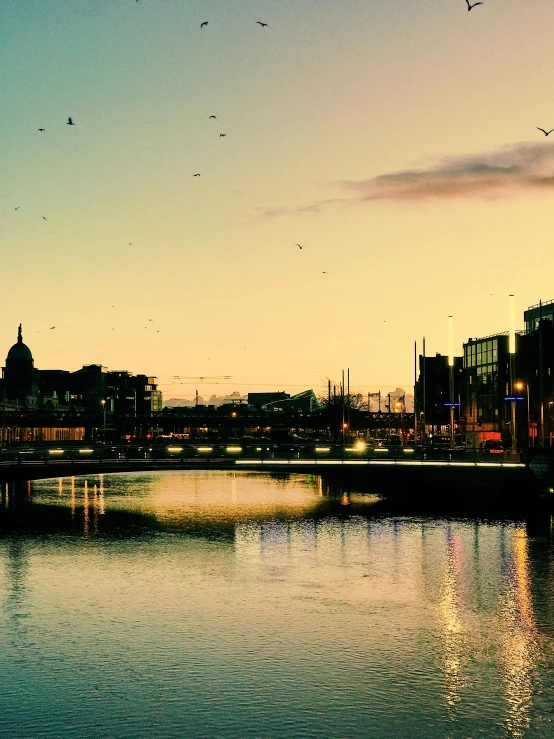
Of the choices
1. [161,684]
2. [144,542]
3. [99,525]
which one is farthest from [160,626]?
[99,525]

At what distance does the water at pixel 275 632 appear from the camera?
2086 cm

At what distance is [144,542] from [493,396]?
12206 cm

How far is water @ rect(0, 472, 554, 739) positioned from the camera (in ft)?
68.4

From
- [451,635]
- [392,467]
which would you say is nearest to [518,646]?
[451,635]

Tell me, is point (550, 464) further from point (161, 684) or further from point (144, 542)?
point (161, 684)

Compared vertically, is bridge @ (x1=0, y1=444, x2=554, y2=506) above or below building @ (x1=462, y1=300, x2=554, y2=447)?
below

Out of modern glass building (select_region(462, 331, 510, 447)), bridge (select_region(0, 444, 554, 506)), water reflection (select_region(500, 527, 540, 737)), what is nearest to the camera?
water reflection (select_region(500, 527, 540, 737))

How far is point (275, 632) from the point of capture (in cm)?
2941

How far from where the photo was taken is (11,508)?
73312 millimetres

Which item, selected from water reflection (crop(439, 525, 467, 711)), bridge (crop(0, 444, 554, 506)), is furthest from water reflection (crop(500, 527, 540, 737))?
bridge (crop(0, 444, 554, 506))

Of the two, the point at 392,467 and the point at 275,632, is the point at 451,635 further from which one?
the point at 392,467

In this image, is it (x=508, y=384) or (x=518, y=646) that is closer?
(x=518, y=646)

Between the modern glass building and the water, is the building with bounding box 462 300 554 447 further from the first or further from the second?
the water

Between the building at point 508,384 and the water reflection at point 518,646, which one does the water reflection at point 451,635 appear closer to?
the water reflection at point 518,646
